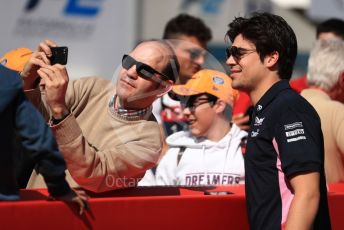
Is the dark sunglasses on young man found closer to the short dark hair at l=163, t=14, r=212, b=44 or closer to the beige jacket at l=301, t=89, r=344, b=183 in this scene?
the beige jacket at l=301, t=89, r=344, b=183

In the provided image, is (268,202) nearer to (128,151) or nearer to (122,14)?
(128,151)

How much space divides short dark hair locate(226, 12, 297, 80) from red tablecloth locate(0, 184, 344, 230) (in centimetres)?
63

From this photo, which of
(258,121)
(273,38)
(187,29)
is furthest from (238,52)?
(187,29)

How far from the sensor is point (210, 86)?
4738 mm

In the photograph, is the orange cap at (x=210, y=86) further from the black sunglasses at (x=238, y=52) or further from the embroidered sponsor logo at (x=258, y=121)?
the embroidered sponsor logo at (x=258, y=121)

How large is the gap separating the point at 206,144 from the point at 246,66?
4.76 ft

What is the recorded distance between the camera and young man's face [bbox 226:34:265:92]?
3.69m

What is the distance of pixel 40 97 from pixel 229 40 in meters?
0.94

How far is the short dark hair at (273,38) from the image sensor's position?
3674mm

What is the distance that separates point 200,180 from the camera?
194 inches

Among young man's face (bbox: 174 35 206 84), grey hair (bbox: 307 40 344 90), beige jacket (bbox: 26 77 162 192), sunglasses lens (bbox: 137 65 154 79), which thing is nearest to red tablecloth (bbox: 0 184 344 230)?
beige jacket (bbox: 26 77 162 192)

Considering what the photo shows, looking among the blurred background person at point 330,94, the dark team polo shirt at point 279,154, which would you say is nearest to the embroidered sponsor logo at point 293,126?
the dark team polo shirt at point 279,154

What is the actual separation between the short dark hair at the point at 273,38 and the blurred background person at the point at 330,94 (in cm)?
125

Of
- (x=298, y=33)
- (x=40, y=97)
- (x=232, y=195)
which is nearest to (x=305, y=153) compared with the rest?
(x=232, y=195)
